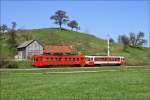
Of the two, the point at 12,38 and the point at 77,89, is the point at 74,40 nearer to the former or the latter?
the point at 12,38

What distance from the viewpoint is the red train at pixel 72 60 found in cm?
6694

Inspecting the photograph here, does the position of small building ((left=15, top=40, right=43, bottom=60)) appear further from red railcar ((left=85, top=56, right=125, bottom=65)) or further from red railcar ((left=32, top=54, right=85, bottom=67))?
red railcar ((left=85, top=56, right=125, bottom=65))

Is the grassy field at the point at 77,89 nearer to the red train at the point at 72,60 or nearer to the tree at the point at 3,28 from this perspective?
the red train at the point at 72,60

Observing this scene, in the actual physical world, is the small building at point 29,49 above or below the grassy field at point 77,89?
above

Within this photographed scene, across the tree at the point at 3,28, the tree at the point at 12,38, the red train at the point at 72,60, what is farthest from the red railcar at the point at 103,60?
the tree at the point at 3,28

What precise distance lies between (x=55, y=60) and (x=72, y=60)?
11.9 ft

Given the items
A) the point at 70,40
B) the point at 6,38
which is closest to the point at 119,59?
the point at 6,38

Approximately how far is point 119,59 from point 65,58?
12565 mm

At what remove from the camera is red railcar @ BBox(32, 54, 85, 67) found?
219ft

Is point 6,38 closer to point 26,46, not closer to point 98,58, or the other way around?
point 26,46

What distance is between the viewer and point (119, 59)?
7538 centimetres

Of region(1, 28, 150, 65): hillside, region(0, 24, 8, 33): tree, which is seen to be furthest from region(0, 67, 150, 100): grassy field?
region(1, 28, 150, 65): hillside

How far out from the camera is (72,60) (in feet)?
229

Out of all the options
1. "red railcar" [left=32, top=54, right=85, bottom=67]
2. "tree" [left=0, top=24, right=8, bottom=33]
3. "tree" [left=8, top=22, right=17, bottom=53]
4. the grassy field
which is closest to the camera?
the grassy field
